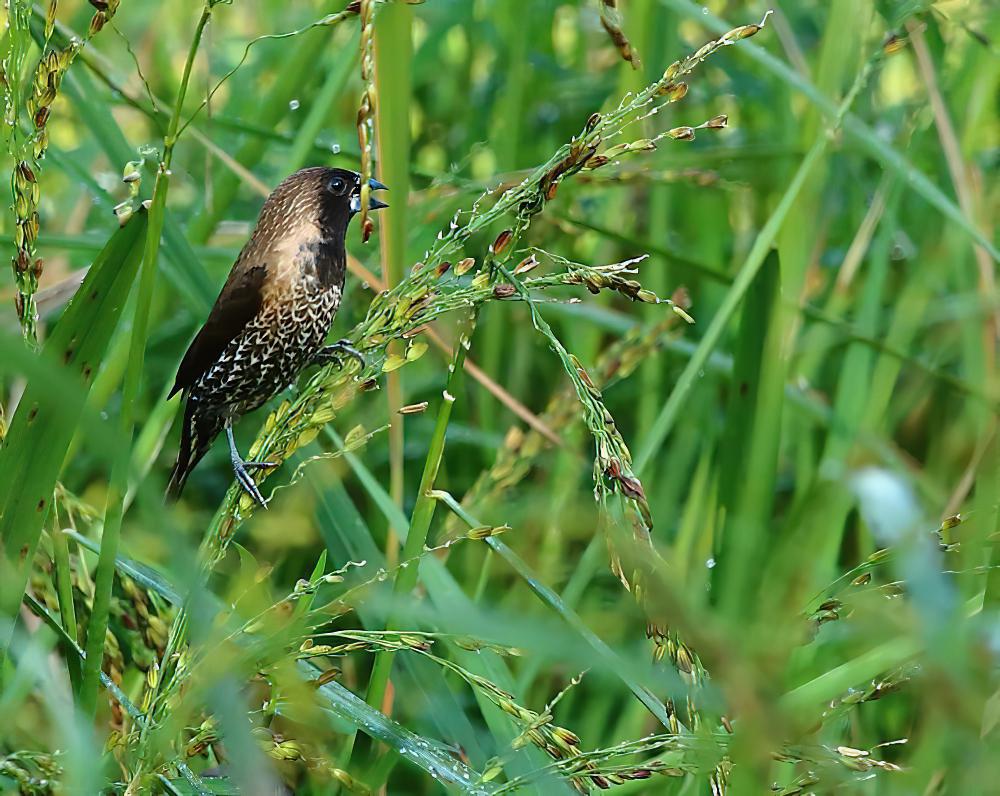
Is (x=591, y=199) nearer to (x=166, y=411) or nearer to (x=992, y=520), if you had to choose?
(x=166, y=411)

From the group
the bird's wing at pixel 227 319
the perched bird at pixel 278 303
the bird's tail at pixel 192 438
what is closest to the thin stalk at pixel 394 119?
the perched bird at pixel 278 303

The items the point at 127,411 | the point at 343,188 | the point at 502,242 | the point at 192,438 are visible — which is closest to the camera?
the point at 127,411

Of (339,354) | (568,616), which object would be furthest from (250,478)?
(339,354)

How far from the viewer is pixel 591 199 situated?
3.56 m

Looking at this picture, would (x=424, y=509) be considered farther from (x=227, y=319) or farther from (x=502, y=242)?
(x=227, y=319)

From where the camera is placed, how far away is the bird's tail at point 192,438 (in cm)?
237

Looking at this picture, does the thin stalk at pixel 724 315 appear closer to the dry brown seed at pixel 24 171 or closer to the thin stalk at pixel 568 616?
the thin stalk at pixel 568 616

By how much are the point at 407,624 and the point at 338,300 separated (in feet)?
2.29

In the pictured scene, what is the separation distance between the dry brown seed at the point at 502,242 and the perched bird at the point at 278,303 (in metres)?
0.71

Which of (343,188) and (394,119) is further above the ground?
(394,119)

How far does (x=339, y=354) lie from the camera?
2.05 meters

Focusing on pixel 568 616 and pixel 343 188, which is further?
pixel 343 188

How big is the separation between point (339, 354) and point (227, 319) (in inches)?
8.6

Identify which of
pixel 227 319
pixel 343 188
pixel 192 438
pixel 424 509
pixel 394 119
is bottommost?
pixel 192 438
